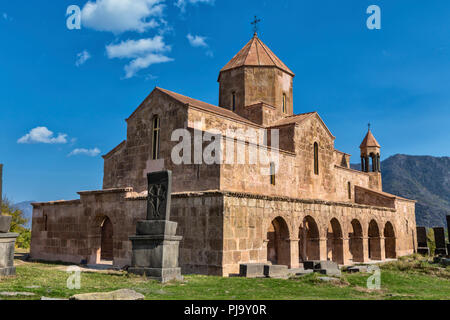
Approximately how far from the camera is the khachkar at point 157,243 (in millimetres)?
8773

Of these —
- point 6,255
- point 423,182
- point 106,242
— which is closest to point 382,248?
point 106,242

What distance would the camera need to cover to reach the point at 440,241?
75.0 ft

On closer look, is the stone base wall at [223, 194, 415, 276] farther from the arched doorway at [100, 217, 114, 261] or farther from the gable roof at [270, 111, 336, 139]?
the arched doorway at [100, 217, 114, 261]

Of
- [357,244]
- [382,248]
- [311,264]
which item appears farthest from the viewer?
[382,248]

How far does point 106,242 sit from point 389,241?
15.6 meters

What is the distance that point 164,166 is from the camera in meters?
16.2

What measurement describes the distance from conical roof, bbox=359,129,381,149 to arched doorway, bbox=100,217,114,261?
20280mm

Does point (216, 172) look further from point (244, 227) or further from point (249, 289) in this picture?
point (249, 289)

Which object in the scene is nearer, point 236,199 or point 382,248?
point 236,199

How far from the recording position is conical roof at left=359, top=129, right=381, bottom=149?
29.5 metres

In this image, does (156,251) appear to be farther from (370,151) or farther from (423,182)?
(423,182)

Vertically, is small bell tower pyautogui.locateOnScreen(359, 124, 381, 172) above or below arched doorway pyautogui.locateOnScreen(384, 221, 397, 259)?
above

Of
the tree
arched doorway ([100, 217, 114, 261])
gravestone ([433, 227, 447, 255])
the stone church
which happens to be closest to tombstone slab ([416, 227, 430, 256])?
the stone church
